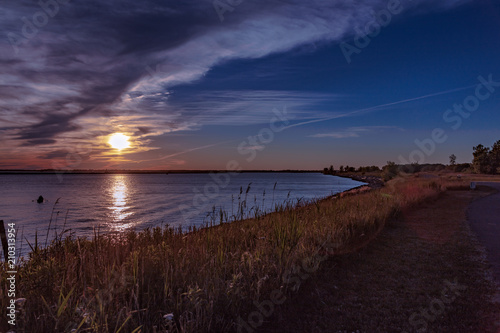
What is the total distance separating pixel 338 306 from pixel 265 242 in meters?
1.99

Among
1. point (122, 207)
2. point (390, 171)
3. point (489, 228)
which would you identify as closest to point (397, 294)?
point (489, 228)

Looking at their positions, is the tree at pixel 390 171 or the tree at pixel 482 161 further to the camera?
the tree at pixel 482 161

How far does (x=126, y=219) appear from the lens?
920 inches

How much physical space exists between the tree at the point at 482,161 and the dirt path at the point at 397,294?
88.4 meters

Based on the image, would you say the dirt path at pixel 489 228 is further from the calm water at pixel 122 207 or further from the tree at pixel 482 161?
the tree at pixel 482 161

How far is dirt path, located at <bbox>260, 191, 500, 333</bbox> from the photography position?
166 inches

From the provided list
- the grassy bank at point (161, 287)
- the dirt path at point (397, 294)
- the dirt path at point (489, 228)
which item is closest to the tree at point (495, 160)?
the dirt path at point (489, 228)

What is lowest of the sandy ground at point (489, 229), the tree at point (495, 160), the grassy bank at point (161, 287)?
the sandy ground at point (489, 229)

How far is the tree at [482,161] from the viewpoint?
259ft

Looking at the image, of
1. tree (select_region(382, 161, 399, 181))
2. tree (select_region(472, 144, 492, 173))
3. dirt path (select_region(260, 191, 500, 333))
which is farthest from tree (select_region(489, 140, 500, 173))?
dirt path (select_region(260, 191, 500, 333))

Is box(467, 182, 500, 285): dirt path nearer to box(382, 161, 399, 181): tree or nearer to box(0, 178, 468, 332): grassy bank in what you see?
box(0, 178, 468, 332): grassy bank

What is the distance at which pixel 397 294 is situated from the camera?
17.1 feet

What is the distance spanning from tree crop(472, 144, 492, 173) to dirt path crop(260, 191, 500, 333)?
88.4 metres

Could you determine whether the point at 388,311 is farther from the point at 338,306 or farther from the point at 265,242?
the point at 265,242
